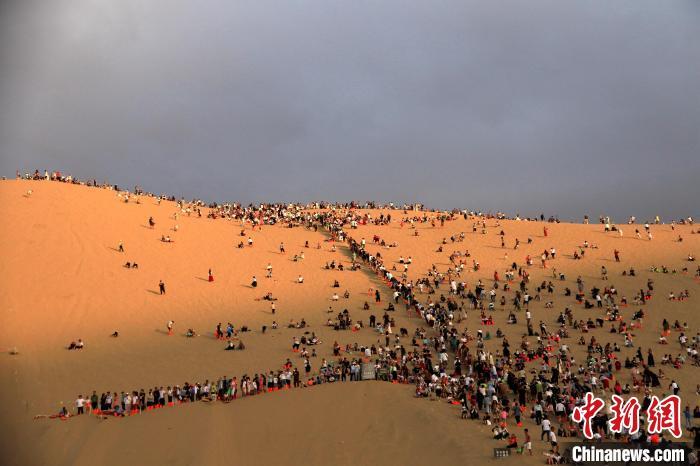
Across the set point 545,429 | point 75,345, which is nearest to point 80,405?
point 75,345

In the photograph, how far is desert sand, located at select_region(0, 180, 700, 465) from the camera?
73.3 feet

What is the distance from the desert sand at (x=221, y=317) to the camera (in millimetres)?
22344

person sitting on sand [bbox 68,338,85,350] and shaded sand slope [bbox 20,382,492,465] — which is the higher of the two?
person sitting on sand [bbox 68,338,85,350]

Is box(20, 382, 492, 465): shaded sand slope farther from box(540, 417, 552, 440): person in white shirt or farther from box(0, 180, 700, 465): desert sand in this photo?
box(540, 417, 552, 440): person in white shirt

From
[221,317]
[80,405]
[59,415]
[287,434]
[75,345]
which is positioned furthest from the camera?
[221,317]

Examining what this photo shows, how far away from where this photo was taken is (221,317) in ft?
129

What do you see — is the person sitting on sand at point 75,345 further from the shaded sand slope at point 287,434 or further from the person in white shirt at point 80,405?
the shaded sand slope at point 287,434

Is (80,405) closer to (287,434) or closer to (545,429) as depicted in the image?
(287,434)

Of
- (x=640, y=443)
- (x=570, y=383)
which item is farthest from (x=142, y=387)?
(x=640, y=443)

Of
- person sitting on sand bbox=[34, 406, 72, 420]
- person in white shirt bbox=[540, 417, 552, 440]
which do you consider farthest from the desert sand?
person in white shirt bbox=[540, 417, 552, 440]

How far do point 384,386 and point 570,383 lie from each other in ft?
25.0

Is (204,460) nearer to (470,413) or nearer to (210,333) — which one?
(470,413)

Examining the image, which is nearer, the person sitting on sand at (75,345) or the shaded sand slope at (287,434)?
the shaded sand slope at (287,434)

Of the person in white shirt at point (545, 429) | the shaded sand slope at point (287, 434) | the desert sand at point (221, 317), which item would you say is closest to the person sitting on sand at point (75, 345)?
the desert sand at point (221, 317)
